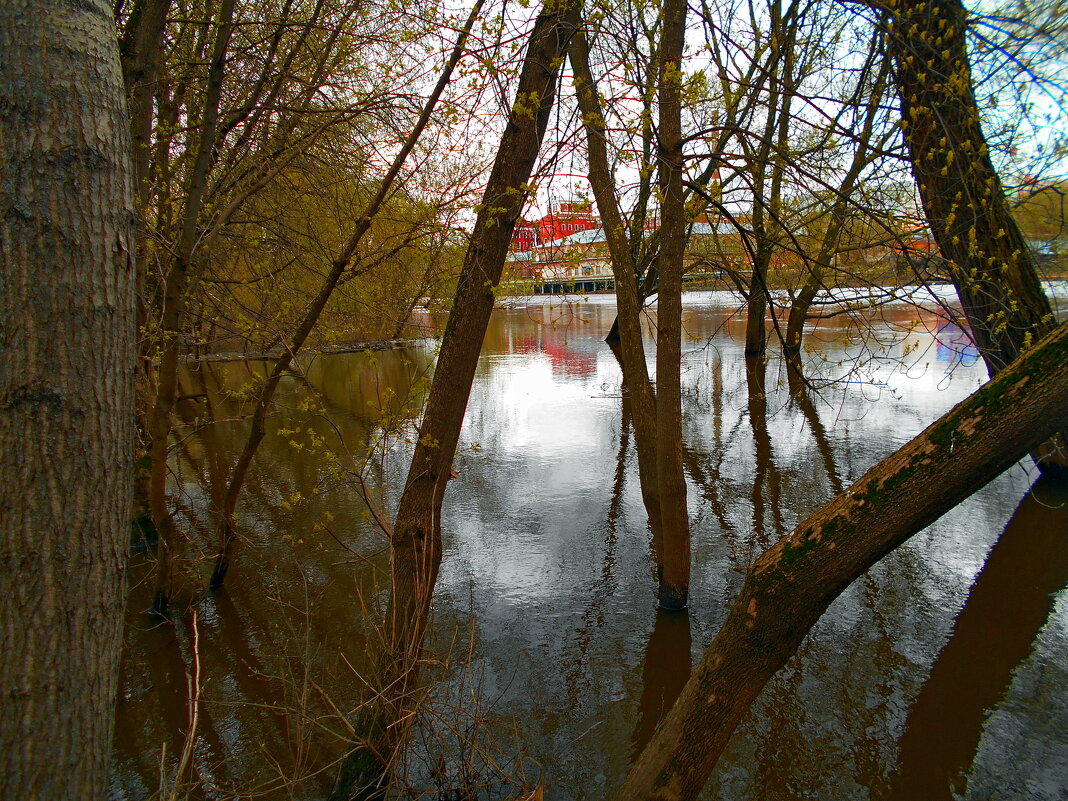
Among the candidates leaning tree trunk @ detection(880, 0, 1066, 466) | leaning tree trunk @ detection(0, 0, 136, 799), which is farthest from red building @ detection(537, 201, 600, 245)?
leaning tree trunk @ detection(0, 0, 136, 799)

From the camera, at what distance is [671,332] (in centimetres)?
483

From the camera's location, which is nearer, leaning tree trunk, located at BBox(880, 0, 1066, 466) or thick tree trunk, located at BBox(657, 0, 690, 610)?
leaning tree trunk, located at BBox(880, 0, 1066, 466)

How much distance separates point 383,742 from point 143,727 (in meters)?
2.10

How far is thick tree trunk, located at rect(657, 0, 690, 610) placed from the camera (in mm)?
4406

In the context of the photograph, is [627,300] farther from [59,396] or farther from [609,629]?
[59,396]

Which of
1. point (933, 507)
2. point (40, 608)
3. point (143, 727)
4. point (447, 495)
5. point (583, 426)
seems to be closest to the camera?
point (40, 608)

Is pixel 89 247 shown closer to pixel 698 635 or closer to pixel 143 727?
pixel 143 727

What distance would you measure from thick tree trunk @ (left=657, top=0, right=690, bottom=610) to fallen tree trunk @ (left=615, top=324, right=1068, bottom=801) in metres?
2.40

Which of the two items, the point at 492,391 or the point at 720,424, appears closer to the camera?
the point at 720,424

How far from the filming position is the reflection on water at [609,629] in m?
3.64

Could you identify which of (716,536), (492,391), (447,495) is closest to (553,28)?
(716,536)

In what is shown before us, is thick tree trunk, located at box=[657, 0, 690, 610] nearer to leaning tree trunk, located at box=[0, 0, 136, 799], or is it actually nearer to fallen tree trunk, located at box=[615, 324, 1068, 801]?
fallen tree trunk, located at box=[615, 324, 1068, 801]

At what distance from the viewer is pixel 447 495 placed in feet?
26.4

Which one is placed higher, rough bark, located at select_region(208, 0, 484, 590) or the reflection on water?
rough bark, located at select_region(208, 0, 484, 590)
